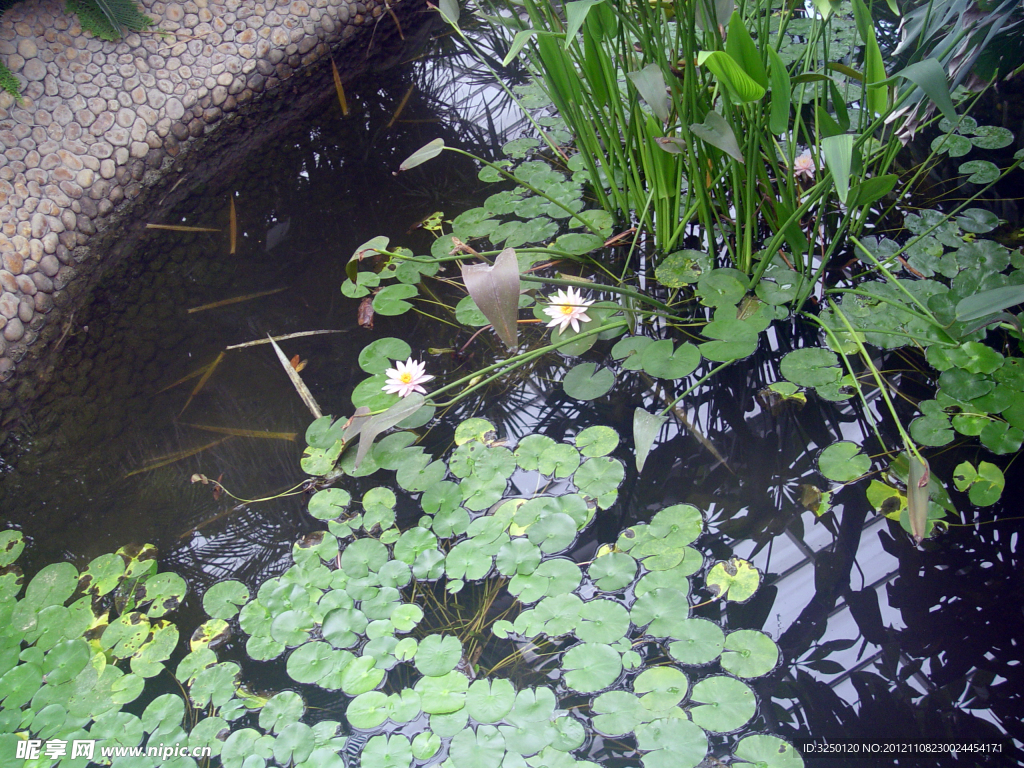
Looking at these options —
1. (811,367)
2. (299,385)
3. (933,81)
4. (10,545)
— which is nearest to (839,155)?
(933,81)

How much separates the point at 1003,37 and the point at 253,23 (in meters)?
2.34

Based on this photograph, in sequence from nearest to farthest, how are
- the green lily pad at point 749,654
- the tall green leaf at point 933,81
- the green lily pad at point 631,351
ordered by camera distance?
the tall green leaf at point 933,81 → the green lily pad at point 749,654 → the green lily pad at point 631,351

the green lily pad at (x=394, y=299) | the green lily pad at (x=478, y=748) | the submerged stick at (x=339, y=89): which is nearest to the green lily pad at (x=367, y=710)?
the green lily pad at (x=478, y=748)

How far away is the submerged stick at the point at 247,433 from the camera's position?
133 cm

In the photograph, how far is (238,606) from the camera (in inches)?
41.7

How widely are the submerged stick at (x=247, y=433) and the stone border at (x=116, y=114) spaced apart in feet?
1.72

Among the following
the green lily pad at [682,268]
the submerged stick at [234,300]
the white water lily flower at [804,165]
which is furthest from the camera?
the submerged stick at [234,300]

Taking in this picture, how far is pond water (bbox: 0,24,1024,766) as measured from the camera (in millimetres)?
875

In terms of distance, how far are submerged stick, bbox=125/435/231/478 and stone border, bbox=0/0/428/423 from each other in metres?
0.46

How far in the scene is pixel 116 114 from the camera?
207 cm

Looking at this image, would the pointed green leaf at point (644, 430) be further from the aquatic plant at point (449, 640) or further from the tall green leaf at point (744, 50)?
the tall green leaf at point (744, 50)

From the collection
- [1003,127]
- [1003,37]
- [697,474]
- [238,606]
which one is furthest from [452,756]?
[1003,127]

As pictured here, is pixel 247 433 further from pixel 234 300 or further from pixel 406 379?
pixel 234 300

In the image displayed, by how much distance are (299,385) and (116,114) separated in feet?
4.47
